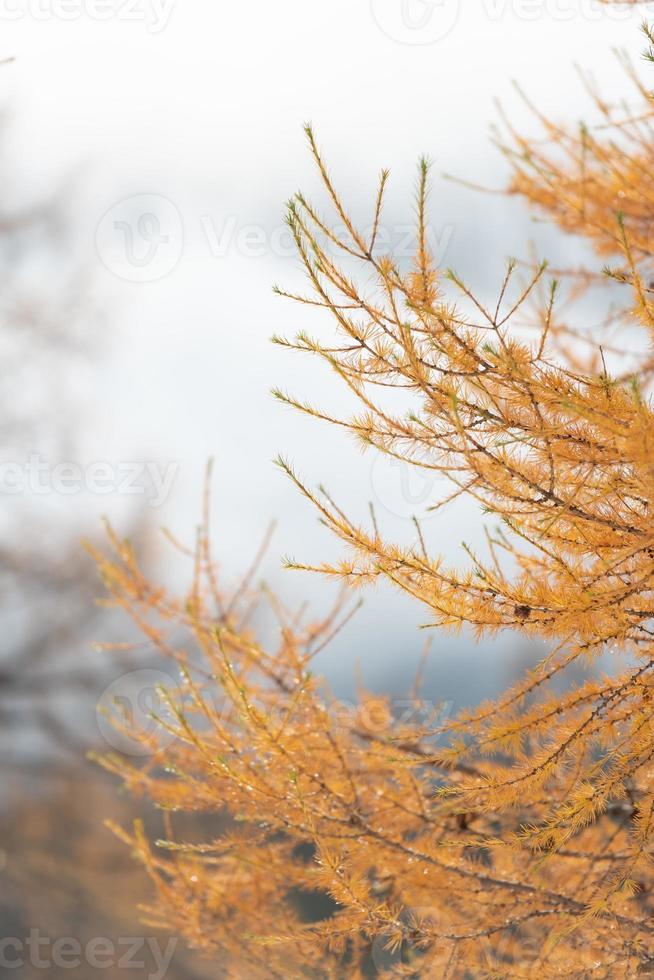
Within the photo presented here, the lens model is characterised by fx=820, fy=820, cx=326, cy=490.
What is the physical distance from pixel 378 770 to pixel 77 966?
18.2 ft

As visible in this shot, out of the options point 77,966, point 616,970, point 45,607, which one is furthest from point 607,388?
point 77,966

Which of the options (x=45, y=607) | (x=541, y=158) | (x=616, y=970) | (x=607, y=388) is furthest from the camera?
(x=45, y=607)

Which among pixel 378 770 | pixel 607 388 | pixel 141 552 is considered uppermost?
pixel 141 552

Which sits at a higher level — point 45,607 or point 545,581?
point 45,607

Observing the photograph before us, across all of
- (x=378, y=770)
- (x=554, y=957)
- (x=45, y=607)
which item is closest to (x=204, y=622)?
(x=378, y=770)

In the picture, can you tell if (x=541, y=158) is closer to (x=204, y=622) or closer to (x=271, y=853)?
(x=204, y=622)

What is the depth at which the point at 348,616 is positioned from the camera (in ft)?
10.1

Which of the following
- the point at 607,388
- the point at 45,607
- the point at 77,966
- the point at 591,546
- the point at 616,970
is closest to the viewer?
the point at 607,388

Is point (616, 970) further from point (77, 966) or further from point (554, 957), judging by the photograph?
point (77, 966)

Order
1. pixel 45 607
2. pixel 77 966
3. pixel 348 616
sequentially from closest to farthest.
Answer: pixel 348 616 → pixel 77 966 → pixel 45 607

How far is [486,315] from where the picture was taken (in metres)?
1.59

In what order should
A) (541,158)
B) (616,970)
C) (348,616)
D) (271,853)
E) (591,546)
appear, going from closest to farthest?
(591,546) → (616,970) → (271,853) → (348,616) → (541,158)

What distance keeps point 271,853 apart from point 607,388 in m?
2.05

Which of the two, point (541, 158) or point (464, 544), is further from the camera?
point (541, 158)
